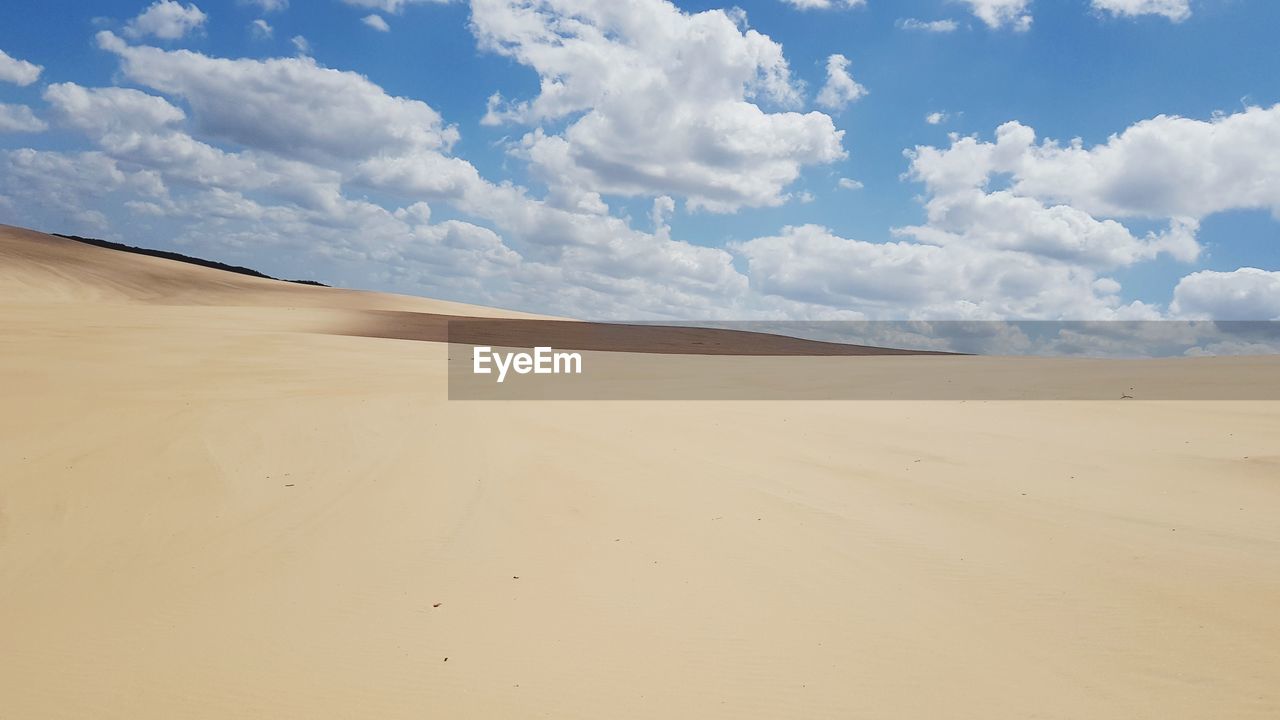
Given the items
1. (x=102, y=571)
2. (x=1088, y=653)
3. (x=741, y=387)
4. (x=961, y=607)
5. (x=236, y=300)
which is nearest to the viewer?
(x=1088, y=653)

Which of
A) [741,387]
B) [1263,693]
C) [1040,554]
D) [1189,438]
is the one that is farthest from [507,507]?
[741,387]

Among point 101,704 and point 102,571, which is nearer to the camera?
point 101,704

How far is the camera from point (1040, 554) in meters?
4.93

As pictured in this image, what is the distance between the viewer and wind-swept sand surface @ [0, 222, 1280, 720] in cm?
329

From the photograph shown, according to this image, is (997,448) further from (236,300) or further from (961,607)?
(236,300)

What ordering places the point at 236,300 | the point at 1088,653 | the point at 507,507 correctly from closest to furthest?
the point at 1088,653, the point at 507,507, the point at 236,300

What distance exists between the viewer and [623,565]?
475 centimetres

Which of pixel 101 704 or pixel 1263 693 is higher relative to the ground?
pixel 1263 693

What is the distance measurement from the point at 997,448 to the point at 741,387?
→ 6.86 meters

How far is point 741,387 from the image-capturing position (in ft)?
49.7

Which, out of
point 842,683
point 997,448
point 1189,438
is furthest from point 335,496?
point 1189,438

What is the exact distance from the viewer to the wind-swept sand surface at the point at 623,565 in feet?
10.8

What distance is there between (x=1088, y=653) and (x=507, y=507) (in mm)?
3923

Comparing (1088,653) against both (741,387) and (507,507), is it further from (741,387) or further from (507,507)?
(741,387)
